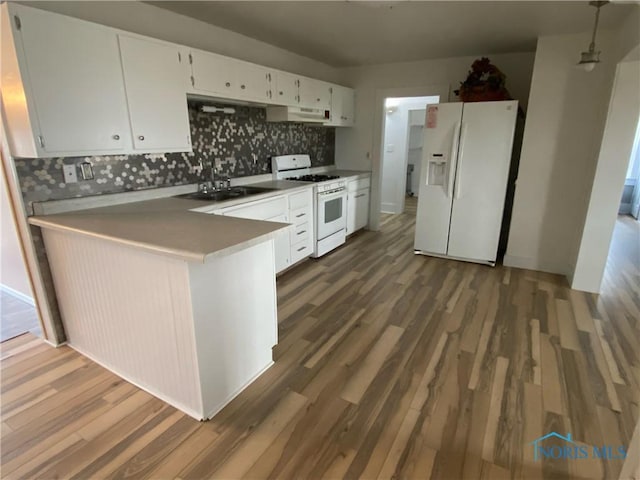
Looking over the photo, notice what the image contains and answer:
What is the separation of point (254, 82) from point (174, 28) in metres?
0.76

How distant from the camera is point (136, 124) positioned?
2373mm

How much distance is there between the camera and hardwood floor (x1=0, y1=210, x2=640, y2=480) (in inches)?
62.2

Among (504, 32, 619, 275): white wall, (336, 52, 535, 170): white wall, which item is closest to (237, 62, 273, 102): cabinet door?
(336, 52, 535, 170): white wall

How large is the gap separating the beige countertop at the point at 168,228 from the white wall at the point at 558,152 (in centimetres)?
317

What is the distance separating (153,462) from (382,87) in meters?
4.89

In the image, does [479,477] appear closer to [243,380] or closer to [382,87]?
[243,380]

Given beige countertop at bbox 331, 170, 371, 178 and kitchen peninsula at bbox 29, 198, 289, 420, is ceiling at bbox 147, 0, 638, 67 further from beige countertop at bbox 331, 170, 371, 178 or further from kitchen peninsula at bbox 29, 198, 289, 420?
kitchen peninsula at bbox 29, 198, 289, 420

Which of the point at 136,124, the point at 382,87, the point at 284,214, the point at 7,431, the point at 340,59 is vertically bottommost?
the point at 7,431

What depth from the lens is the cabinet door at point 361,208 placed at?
5.01 metres

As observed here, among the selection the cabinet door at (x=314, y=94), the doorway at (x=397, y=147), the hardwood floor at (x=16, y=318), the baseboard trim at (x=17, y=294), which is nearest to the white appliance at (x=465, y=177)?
the cabinet door at (x=314, y=94)

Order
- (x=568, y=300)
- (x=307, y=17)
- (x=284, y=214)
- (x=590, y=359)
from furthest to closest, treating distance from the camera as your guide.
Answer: (x=284, y=214), (x=568, y=300), (x=307, y=17), (x=590, y=359)

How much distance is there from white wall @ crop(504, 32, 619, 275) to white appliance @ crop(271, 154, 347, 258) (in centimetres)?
203

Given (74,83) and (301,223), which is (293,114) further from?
(74,83)

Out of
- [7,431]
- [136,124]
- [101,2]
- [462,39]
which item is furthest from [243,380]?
[462,39]
